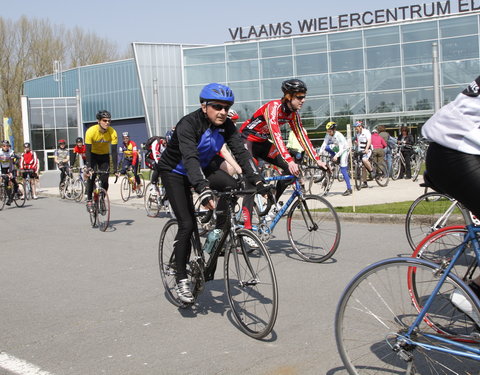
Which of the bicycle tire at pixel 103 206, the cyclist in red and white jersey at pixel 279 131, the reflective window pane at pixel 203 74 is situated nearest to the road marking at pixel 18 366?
the cyclist in red and white jersey at pixel 279 131

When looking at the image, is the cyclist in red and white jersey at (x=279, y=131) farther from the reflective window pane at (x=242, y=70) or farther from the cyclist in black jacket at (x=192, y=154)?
the reflective window pane at (x=242, y=70)

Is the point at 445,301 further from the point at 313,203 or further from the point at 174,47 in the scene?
the point at 174,47

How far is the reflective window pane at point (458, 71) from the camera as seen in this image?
1521 inches

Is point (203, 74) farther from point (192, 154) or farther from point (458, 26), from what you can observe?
point (192, 154)

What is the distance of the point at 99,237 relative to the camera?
1055cm

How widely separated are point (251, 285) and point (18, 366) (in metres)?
1.72

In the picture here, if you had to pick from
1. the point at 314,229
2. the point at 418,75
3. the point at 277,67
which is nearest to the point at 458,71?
the point at 418,75

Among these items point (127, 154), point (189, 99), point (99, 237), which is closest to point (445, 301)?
point (99, 237)

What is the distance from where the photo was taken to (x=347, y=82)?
4303cm

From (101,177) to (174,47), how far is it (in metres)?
48.8

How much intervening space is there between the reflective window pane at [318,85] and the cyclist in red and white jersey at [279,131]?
119ft

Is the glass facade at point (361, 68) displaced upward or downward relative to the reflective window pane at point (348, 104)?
upward

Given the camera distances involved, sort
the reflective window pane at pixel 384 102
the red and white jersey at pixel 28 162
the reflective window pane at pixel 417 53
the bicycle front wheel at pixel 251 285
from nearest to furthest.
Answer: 1. the bicycle front wheel at pixel 251 285
2. the red and white jersey at pixel 28 162
3. the reflective window pane at pixel 417 53
4. the reflective window pane at pixel 384 102

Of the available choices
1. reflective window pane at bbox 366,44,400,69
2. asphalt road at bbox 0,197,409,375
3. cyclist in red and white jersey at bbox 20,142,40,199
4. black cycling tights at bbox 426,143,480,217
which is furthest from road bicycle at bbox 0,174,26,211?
reflective window pane at bbox 366,44,400,69
